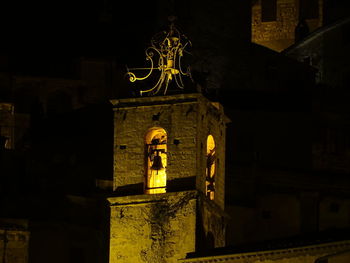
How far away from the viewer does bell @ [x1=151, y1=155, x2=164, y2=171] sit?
3284 centimetres

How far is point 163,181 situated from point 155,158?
2.14 feet

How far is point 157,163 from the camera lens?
32.9 metres

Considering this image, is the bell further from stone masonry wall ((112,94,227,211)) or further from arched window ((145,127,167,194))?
stone masonry wall ((112,94,227,211))

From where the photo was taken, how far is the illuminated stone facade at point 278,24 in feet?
209

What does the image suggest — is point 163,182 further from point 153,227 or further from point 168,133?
point 153,227

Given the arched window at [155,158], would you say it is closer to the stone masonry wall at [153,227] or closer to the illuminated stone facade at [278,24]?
the stone masonry wall at [153,227]

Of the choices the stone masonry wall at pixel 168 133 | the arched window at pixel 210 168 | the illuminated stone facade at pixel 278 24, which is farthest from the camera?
the illuminated stone facade at pixel 278 24

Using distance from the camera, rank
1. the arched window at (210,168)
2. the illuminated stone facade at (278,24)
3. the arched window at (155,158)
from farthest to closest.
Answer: the illuminated stone facade at (278,24) < the arched window at (210,168) < the arched window at (155,158)

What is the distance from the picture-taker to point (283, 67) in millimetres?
55562

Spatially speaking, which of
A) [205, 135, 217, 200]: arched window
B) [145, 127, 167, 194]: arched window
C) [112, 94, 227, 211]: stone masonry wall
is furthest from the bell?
[205, 135, 217, 200]: arched window

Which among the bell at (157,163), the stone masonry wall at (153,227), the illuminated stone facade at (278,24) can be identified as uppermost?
the illuminated stone facade at (278,24)

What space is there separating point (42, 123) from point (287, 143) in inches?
515

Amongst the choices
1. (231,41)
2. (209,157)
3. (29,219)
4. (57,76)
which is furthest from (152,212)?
(57,76)

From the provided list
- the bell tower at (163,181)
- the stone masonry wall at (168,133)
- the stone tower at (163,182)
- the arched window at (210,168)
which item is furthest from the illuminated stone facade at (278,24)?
the stone masonry wall at (168,133)
